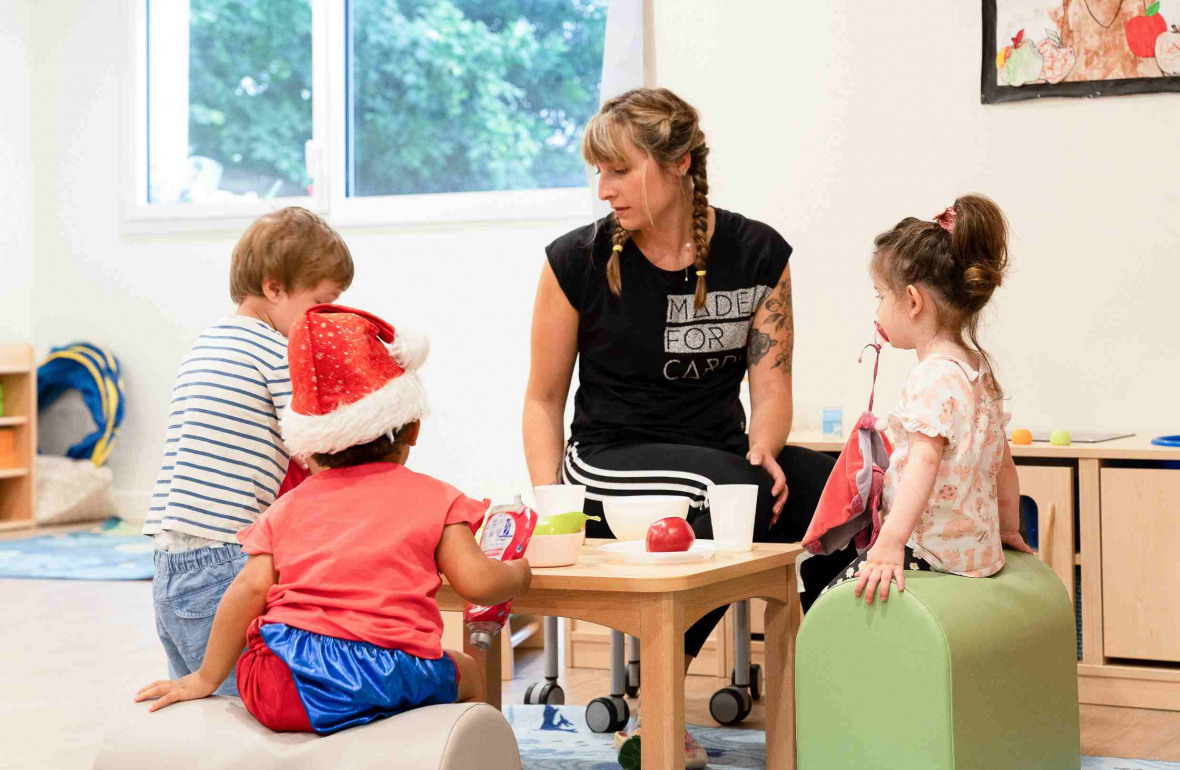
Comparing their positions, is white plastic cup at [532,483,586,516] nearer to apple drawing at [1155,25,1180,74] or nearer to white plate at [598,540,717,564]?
white plate at [598,540,717,564]

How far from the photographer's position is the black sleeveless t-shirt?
7.66 ft

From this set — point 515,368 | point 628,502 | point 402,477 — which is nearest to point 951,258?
point 628,502

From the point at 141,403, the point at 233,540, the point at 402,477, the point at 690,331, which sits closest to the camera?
the point at 402,477

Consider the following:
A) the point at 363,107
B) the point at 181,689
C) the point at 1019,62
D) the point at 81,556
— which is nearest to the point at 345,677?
the point at 181,689

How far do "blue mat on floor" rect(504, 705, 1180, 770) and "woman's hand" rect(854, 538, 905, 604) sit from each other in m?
0.60

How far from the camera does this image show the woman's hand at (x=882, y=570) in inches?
65.3

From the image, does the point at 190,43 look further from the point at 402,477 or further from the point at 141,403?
the point at 402,477

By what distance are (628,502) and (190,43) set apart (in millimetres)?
4115

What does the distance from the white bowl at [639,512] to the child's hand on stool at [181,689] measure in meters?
0.63

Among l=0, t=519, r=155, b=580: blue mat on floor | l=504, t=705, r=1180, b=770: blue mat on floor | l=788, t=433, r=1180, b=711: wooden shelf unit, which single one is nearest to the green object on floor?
l=504, t=705, r=1180, b=770: blue mat on floor

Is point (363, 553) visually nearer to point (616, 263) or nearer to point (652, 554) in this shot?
point (652, 554)

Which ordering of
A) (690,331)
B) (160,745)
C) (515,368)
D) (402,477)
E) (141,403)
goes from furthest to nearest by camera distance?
1. (141,403)
2. (515,368)
3. (690,331)
4. (402,477)
5. (160,745)

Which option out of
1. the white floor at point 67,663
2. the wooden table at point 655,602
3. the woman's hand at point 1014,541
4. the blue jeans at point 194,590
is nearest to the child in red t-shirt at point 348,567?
the wooden table at point 655,602

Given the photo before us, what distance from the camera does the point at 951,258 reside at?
1.85 m
